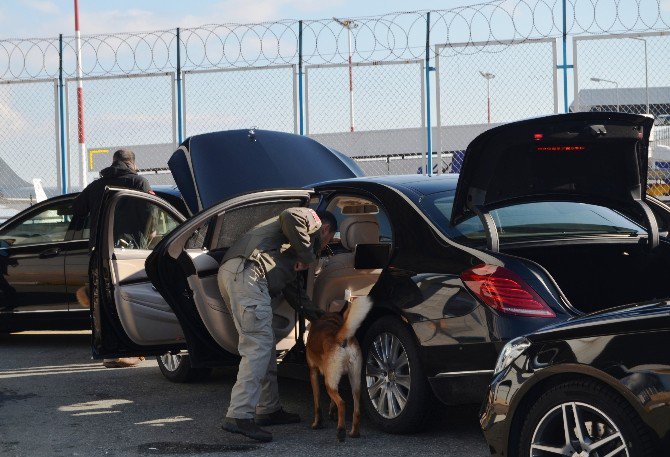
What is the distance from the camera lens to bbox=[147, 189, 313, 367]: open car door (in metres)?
7.00

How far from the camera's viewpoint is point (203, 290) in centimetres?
718

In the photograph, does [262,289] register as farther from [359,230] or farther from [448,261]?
[448,261]

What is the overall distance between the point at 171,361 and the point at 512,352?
481cm

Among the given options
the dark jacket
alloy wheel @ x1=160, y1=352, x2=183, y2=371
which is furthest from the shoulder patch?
the dark jacket

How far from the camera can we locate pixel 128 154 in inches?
403

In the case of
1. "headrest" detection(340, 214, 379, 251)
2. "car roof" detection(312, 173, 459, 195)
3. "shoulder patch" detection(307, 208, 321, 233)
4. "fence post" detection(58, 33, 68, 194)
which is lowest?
"headrest" detection(340, 214, 379, 251)

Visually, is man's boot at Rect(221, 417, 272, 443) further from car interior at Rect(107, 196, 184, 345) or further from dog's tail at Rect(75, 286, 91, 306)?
dog's tail at Rect(75, 286, 91, 306)

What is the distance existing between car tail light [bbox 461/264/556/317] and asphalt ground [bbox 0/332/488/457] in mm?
890

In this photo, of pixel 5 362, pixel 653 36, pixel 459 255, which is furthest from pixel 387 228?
pixel 653 36

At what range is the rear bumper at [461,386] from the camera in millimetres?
5734

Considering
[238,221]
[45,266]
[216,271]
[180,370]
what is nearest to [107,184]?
[45,266]

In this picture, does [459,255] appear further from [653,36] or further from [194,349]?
[653,36]

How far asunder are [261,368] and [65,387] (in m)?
2.81

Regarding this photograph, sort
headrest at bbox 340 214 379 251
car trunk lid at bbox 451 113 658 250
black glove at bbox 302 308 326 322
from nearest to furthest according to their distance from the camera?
car trunk lid at bbox 451 113 658 250, black glove at bbox 302 308 326 322, headrest at bbox 340 214 379 251
